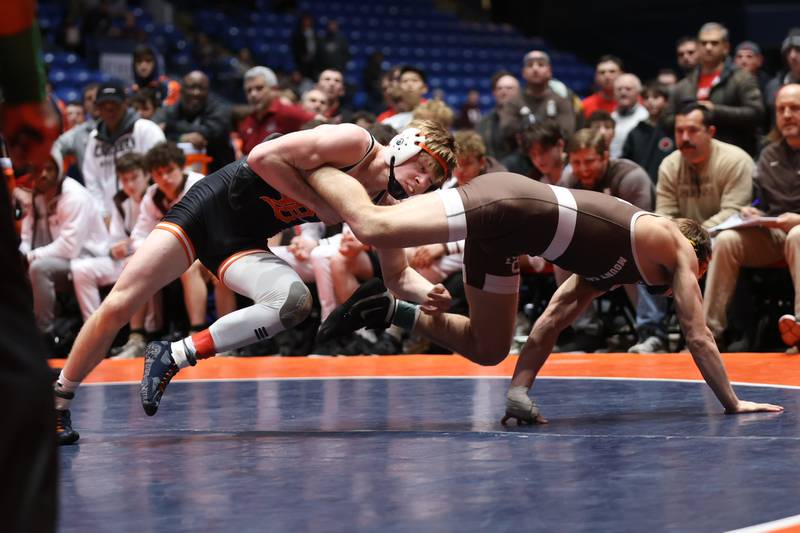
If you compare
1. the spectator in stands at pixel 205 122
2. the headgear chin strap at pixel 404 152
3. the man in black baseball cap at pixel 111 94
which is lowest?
the spectator in stands at pixel 205 122

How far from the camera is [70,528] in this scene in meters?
2.84

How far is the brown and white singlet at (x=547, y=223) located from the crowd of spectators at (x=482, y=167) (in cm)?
198

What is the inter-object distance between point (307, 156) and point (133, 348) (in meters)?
3.91

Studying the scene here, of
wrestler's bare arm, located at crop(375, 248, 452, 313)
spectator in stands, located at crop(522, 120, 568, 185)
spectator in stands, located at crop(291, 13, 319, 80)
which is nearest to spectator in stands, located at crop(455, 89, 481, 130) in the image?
spectator in stands, located at crop(291, 13, 319, 80)

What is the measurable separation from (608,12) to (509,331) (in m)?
14.3

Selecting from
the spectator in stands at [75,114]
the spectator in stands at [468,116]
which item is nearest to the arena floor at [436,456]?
the spectator in stands at [75,114]

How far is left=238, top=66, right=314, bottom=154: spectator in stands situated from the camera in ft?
27.4

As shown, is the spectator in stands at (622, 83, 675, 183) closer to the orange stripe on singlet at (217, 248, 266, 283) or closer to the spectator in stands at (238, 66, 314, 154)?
the spectator in stands at (238, 66, 314, 154)

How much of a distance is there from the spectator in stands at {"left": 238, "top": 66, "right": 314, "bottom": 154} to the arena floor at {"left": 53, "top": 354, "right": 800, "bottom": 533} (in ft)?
9.58

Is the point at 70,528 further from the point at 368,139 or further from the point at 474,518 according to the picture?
the point at 368,139

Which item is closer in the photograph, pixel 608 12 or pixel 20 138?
pixel 20 138

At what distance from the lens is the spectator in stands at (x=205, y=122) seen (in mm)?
8875

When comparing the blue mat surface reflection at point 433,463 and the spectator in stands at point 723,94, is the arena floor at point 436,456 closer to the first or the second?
the blue mat surface reflection at point 433,463

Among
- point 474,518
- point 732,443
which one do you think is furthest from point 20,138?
point 732,443
